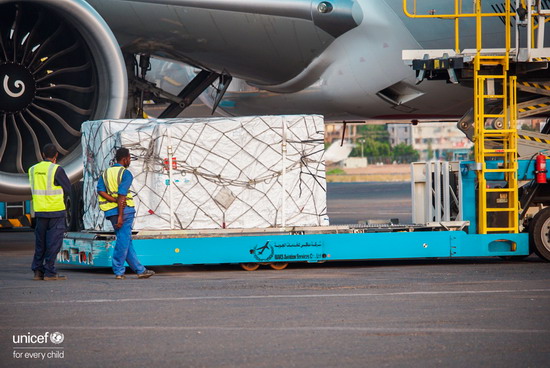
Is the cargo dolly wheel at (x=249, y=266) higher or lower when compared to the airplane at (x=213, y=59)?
lower

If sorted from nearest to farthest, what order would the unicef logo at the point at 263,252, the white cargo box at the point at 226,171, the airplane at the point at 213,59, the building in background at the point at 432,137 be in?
the unicef logo at the point at 263,252 → the white cargo box at the point at 226,171 → the airplane at the point at 213,59 → the building in background at the point at 432,137

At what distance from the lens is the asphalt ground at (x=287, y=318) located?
6.61 m

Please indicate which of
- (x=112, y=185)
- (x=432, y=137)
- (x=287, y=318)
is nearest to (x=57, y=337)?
(x=287, y=318)

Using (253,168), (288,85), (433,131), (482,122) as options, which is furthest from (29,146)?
(433,131)

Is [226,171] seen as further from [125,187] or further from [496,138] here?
[496,138]

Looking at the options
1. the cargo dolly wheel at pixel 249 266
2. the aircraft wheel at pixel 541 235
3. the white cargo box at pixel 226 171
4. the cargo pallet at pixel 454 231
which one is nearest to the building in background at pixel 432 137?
the cargo pallet at pixel 454 231

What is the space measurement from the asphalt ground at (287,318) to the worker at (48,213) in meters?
0.30

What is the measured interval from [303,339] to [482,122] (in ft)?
18.6

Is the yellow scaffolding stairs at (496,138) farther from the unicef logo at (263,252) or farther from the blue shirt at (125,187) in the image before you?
the blue shirt at (125,187)

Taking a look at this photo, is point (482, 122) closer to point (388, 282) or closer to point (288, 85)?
point (388, 282)

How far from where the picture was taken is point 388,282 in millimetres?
10484

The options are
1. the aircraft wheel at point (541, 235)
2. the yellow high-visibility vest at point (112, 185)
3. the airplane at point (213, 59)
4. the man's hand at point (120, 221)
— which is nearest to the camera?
the man's hand at point (120, 221)

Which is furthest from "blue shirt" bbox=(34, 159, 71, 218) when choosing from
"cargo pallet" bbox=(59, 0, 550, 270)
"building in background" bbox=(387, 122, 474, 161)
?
"building in background" bbox=(387, 122, 474, 161)

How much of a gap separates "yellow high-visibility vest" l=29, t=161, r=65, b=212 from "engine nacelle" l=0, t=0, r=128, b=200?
1.85 m
